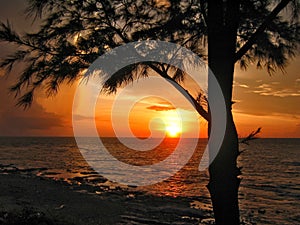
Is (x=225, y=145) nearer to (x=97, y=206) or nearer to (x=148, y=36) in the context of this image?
(x=148, y=36)

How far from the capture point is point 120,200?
2477 cm

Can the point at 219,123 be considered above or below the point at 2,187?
above

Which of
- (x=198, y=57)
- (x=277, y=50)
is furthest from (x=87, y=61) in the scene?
(x=277, y=50)

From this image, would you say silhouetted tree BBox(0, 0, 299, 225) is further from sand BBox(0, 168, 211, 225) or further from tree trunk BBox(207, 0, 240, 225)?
sand BBox(0, 168, 211, 225)

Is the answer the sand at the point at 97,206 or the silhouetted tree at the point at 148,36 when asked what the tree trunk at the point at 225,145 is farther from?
the sand at the point at 97,206

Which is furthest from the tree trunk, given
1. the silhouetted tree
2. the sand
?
the sand

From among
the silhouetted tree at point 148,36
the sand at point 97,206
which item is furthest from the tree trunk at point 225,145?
the sand at point 97,206

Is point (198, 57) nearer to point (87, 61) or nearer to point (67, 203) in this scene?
point (87, 61)

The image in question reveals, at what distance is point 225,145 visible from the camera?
540 cm

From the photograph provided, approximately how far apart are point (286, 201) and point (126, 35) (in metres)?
26.4

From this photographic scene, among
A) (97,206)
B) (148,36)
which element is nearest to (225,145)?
(148,36)

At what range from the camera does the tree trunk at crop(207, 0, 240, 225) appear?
5.33 meters

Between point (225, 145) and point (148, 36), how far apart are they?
80.0 inches

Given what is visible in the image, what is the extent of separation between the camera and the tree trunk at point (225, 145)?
17.5 ft
